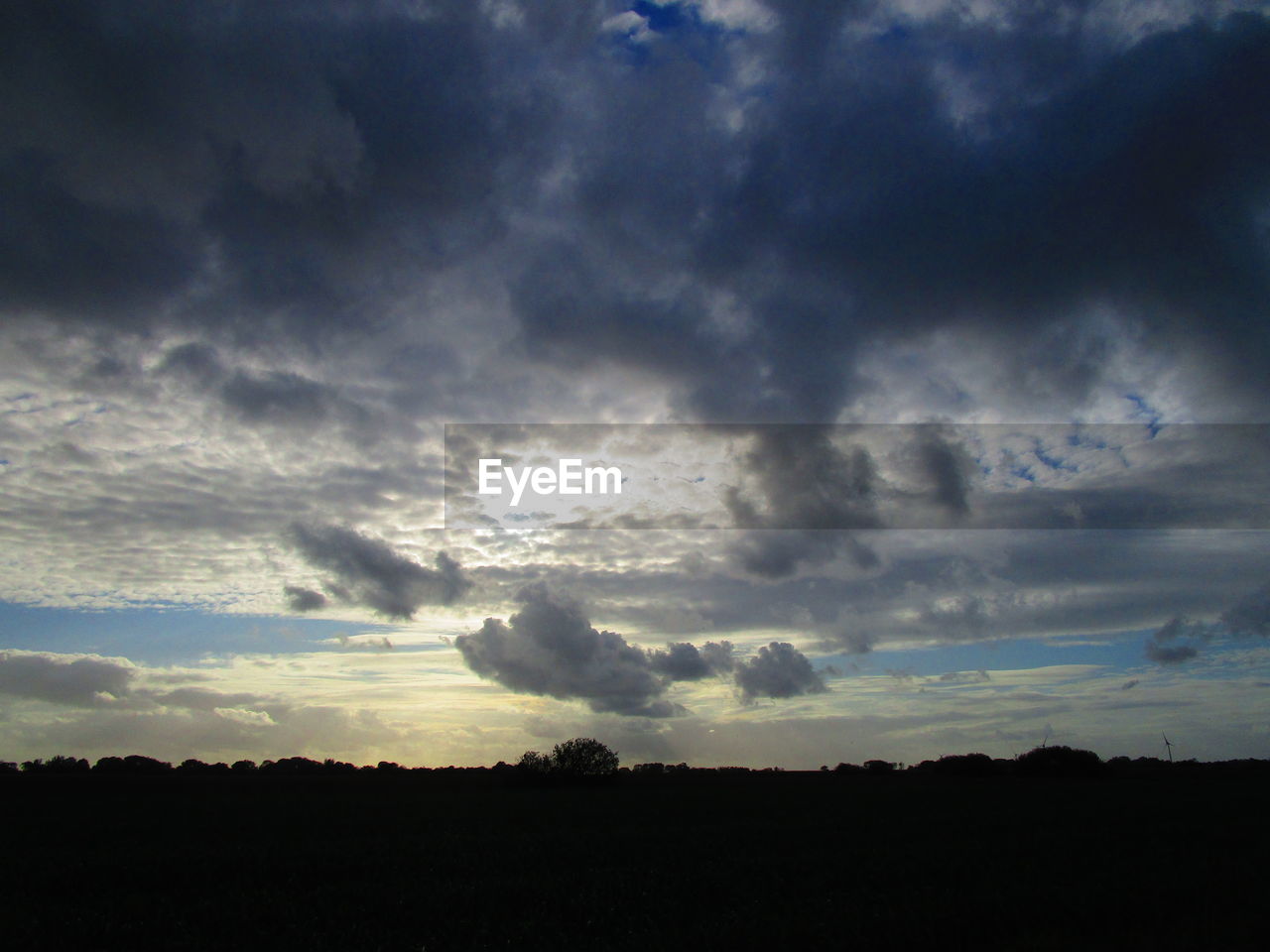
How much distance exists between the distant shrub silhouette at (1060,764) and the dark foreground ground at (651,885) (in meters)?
121

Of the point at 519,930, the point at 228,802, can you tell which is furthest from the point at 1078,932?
the point at 228,802

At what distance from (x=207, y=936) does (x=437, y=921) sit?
5879 mm

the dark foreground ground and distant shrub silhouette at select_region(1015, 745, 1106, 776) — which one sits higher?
the dark foreground ground

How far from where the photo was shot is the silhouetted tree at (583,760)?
129 m

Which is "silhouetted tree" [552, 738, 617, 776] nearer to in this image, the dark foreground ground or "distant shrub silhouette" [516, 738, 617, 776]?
"distant shrub silhouette" [516, 738, 617, 776]

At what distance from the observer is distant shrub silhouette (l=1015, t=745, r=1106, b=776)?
146000mm

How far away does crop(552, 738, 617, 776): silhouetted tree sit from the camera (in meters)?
129

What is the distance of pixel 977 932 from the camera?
18.4 meters

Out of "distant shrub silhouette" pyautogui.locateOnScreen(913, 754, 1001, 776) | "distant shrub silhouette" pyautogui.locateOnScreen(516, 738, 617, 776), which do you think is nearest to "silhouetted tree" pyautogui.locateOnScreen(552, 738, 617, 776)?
"distant shrub silhouette" pyautogui.locateOnScreen(516, 738, 617, 776)

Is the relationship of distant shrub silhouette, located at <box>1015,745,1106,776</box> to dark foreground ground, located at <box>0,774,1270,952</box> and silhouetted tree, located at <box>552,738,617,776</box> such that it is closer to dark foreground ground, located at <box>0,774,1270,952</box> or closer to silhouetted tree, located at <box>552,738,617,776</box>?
silhouetted tree, located at <box>552,738,617,776</box>

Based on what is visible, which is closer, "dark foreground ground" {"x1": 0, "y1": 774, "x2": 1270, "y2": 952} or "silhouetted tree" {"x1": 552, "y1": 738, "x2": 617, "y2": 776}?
"dark foreground ground" {"x1": 0, "y1": 774, "x2": 1270, "y2": 952}

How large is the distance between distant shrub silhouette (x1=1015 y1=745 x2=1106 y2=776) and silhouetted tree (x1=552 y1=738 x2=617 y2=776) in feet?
290

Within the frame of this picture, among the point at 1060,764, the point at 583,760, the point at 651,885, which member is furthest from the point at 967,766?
the point at 651,885

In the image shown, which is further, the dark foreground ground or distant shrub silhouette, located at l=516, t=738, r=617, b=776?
distant shrub silhouette, located at l=516, t=738, r=617, b=776
